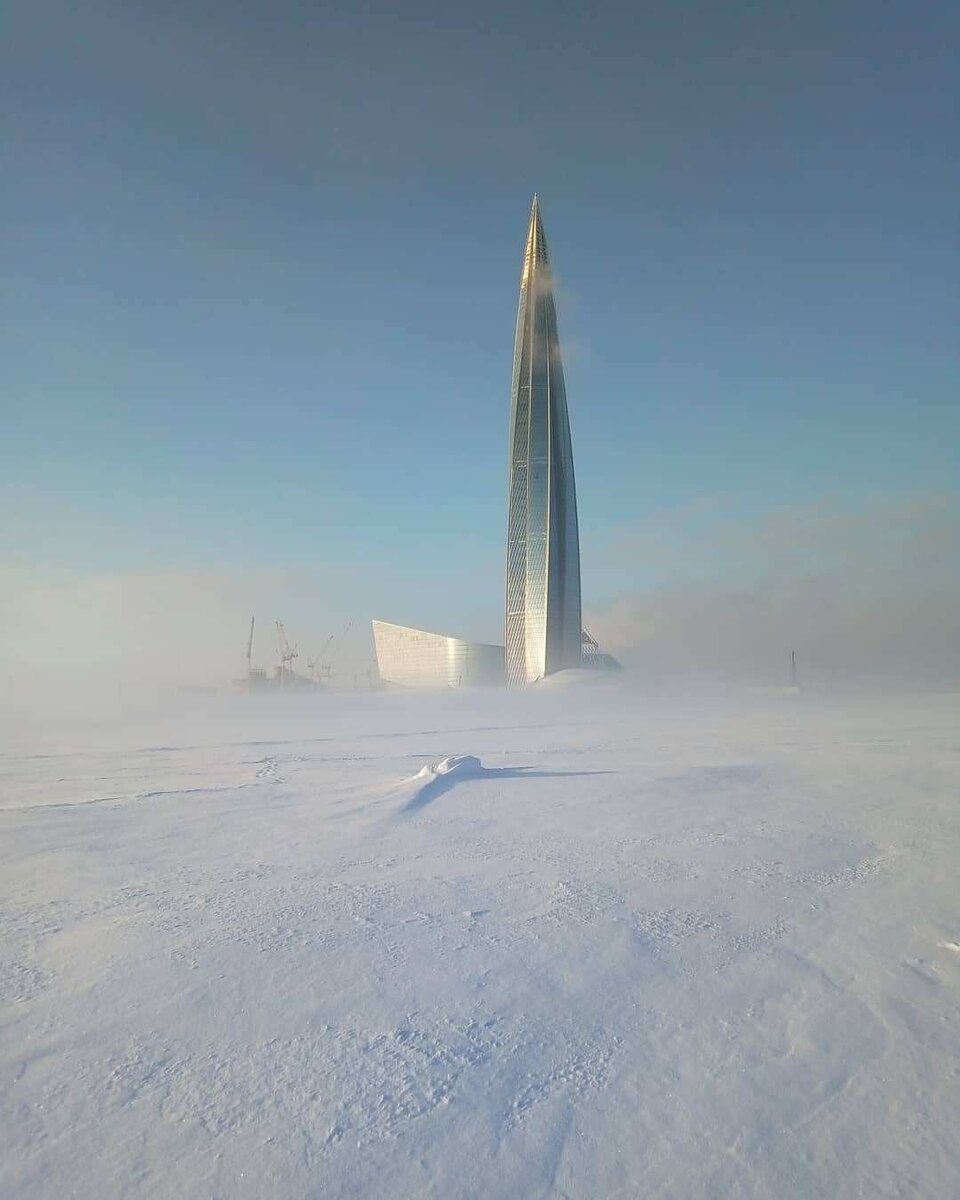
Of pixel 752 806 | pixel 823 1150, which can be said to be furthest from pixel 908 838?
pixel 823 1150

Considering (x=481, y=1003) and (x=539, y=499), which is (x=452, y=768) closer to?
(x=481, y=1003)

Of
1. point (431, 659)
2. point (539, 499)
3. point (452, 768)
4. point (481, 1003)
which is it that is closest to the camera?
point (481, 1003)

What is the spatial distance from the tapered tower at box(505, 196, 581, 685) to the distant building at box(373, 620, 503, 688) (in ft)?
17.1

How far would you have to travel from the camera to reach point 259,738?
104ft

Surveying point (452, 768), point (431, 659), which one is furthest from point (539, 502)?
point (452, 768)

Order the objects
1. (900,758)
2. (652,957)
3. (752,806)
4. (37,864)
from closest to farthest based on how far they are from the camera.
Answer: (652,957), (37,864), (752,806), (900,758)

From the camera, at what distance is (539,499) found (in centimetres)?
9856

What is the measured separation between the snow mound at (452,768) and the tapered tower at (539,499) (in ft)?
265

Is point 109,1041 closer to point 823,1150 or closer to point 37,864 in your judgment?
point 823,1150

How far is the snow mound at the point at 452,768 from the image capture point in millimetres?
16859

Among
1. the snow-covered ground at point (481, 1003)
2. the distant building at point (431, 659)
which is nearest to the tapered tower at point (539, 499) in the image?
the distant building at point (431, 659)

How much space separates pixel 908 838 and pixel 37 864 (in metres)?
13.0

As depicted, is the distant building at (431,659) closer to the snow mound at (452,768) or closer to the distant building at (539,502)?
the distant building at (539,502)

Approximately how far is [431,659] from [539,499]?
30.6m
